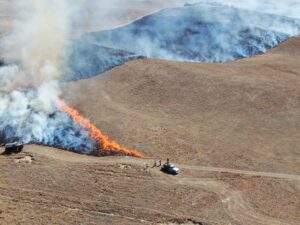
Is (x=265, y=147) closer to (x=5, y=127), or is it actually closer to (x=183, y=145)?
(x=183, y=145)

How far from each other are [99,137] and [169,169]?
988cm

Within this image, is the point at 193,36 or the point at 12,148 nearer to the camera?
the point at 12,148

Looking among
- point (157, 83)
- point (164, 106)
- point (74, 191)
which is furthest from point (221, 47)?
point (74, 191)

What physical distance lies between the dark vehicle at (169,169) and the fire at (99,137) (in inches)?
156

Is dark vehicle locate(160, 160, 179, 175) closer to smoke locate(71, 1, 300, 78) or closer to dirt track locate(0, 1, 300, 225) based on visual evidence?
dirt track locate(0, 1, 300, 225)

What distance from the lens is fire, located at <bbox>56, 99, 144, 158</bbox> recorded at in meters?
45.2

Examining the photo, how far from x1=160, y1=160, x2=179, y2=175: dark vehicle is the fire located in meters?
3.95

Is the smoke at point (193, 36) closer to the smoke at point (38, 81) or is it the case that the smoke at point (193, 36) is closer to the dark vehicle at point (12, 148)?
the smoke at point (38, 81)

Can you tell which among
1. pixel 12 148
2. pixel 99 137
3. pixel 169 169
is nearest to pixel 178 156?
pixel 169 169

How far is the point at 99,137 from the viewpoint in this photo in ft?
157

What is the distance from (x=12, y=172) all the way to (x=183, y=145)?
1661 cm

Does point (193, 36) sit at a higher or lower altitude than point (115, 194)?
higher

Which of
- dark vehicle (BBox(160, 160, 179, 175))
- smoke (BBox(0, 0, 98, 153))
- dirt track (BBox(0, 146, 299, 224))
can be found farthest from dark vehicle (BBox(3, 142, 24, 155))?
dark vehicle (BBox(160, 160, 179, 175))

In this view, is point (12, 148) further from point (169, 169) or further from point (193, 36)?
point (193, 36)
